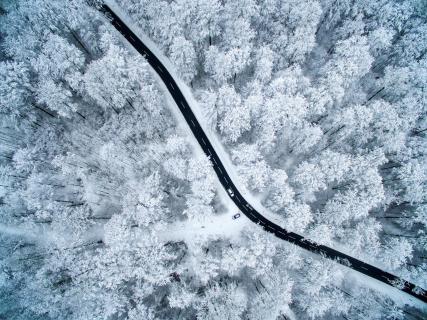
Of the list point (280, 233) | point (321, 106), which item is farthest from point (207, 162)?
point (321, 106)

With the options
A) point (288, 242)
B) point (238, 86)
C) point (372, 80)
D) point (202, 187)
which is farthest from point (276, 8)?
point (288, 242)

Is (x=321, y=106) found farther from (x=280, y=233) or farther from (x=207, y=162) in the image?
(x=280, y=233)

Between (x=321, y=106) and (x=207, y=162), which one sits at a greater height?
(x=207, y=162)

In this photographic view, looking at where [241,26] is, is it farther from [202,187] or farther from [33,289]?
[33,289]

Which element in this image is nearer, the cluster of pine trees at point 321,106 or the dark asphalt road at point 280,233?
the cluster of pine trees at point 321,106

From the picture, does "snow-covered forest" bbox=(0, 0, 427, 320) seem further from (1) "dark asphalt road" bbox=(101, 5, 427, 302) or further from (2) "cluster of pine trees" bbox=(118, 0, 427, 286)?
(1) "dark asphalt road" bbox=(101, 5, 427, 302)

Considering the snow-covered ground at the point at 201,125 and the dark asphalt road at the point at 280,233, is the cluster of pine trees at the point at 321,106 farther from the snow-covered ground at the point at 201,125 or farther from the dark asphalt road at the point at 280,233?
the dark asphalt road at the point at 280,233

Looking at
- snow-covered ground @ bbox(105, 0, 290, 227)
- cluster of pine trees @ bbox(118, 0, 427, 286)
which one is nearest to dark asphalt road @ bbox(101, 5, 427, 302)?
snow-covered ground @ bbox(105, 0, 290, 227)

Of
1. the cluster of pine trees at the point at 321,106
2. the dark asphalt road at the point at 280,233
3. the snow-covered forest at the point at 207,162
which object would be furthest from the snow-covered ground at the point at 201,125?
the cluster of pine trees at the point at 321,106
